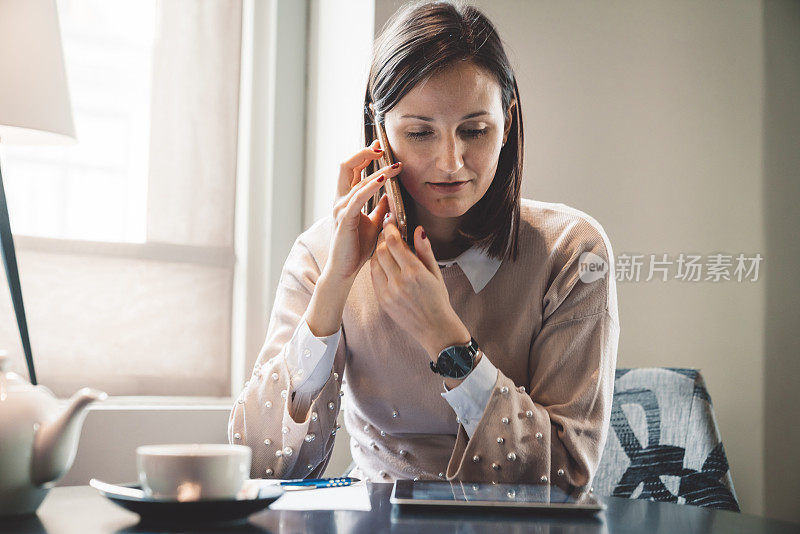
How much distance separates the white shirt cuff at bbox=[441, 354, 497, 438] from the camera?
1011 millimetres

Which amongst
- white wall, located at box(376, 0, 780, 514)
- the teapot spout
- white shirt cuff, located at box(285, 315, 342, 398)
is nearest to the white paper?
the teapot spout

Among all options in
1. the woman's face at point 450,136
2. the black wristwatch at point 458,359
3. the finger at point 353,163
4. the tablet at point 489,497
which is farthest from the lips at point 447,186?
the tablet at point 489,497

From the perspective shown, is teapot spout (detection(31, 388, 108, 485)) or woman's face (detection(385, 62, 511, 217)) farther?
woman's face (detection(385, 62, 511, 217))

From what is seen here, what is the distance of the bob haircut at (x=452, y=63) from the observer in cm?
114

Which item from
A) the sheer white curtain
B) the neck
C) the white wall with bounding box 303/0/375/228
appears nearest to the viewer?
the neck

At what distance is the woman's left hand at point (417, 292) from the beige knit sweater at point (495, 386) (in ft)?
0.33

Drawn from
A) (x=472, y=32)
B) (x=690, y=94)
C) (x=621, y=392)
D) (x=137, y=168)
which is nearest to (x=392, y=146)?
(x=472, y=32)

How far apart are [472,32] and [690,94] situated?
1.10m

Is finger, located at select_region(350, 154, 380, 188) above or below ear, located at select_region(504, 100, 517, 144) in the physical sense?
below

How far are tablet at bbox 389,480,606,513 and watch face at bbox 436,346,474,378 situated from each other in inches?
7.4

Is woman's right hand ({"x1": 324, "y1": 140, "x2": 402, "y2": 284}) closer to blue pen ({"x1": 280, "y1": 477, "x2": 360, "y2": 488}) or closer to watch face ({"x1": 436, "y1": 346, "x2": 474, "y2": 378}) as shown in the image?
watch face ({"x1": 436, "y1": 346, "x2": 474, "y2": 378})

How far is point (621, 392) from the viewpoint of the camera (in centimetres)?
177

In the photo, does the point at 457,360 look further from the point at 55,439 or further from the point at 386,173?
the point at 55,439

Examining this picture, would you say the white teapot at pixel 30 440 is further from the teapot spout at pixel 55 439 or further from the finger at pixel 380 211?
the finger at pixel 380 211
